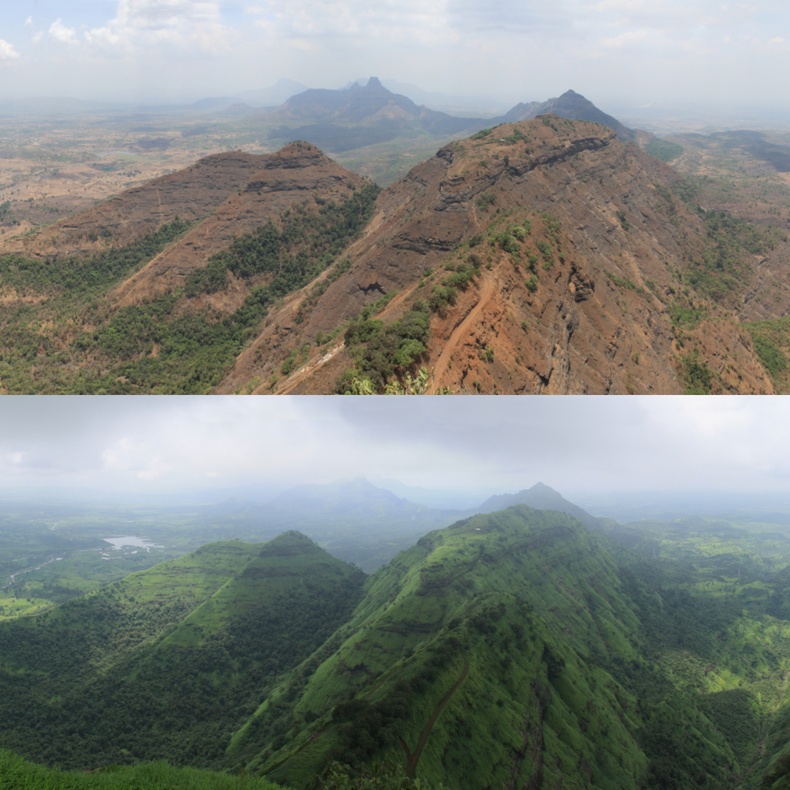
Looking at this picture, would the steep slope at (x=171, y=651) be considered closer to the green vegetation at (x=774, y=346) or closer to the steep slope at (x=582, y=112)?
the green vegetation at (x=774, y=346)

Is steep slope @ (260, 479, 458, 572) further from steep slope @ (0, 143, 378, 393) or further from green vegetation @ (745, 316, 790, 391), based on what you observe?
green vegetation @ (745, 316, 790, 391)

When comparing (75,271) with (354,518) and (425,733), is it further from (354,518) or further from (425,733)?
(425,733)

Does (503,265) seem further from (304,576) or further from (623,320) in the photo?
(304,576)

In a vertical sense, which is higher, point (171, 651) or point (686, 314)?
point (686, 314)

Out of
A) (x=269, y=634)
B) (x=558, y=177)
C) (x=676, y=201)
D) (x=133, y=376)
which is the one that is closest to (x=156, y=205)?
(x=133, y=376)

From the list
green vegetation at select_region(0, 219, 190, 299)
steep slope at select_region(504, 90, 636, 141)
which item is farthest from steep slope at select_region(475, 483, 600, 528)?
steep slope at select_region(504, 90, 636, 141)

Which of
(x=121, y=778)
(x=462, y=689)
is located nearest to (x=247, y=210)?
(x=462, y=689)

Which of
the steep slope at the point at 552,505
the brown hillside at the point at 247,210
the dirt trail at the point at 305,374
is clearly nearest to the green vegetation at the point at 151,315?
the brown hillside at the point at 247,210
